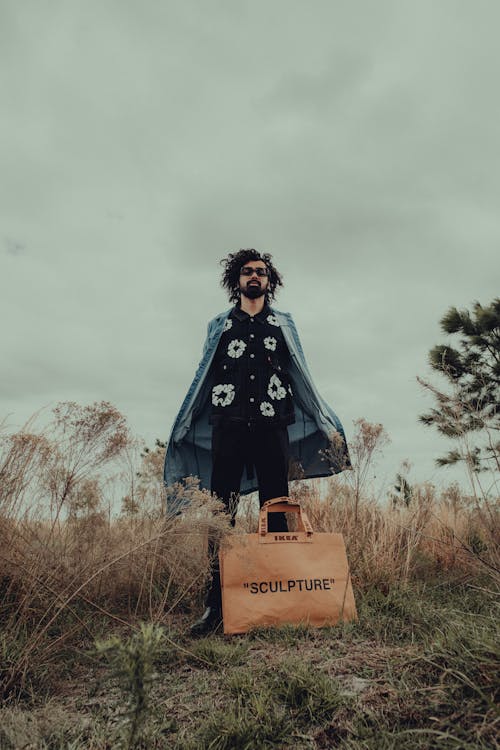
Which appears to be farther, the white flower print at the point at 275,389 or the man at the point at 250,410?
the white flower print at the point at 275,389

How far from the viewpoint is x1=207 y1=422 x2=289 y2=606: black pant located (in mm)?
3170

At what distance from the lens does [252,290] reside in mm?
3637

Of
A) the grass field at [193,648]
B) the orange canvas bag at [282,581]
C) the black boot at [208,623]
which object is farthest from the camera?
the black boot at [208,623]

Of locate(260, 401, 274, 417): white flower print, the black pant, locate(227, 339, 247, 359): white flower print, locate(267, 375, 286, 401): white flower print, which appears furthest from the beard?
the black pant

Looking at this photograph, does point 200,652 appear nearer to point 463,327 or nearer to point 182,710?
point 182,710

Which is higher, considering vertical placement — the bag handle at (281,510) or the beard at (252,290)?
the beard at (252,290)

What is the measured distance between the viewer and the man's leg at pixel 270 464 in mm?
3221

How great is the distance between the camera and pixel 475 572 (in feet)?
12.3

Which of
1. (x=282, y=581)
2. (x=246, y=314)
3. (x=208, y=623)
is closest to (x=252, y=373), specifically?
(x=246, y=314)

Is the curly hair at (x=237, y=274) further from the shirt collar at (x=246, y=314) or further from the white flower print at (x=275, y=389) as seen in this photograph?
the white flower print at (x=275, y=389)

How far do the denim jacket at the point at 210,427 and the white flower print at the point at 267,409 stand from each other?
512 mm

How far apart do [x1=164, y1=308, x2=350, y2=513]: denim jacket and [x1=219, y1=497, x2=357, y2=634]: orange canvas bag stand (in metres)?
0.95

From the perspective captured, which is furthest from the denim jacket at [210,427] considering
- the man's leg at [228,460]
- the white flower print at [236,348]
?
the man's leg at [228,460]

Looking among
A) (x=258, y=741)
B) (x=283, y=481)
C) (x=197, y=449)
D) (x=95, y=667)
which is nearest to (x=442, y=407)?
(x=283, y=481)
